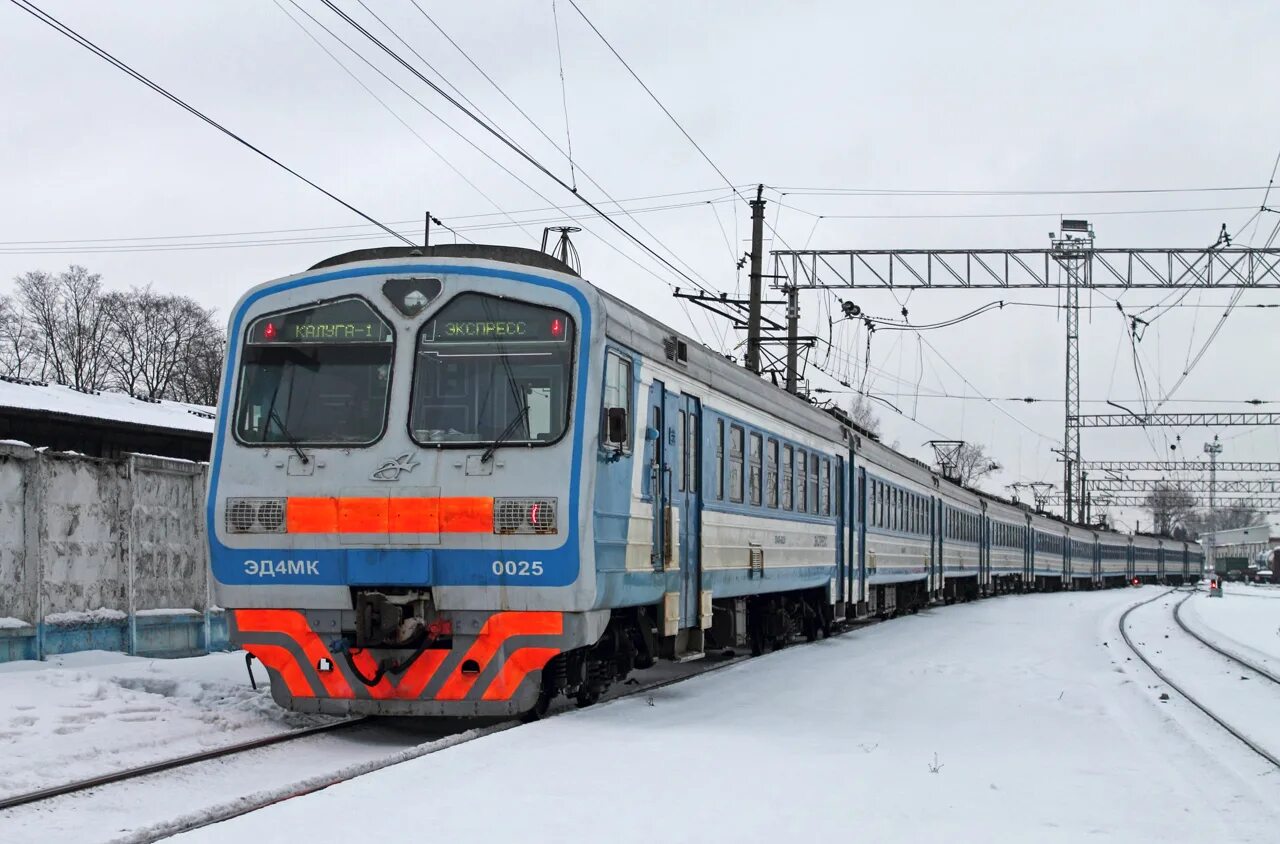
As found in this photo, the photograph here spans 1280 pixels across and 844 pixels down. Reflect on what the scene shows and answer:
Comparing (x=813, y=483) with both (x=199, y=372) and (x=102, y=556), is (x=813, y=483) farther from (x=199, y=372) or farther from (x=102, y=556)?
(x=199, y=372)

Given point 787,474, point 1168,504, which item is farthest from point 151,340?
point 1168,504

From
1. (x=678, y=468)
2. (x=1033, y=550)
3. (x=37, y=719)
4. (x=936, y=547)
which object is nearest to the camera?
(x=37, y=719)

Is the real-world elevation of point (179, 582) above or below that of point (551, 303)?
below

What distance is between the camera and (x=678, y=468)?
12523 millimetres

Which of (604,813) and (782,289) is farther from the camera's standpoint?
(782,289)

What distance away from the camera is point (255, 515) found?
10.2 m

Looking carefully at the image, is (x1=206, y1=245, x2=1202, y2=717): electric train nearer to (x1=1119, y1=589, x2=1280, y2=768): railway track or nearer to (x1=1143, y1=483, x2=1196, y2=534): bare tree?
(x1=1119, y1=589, x2=1280, y2=768): railway track

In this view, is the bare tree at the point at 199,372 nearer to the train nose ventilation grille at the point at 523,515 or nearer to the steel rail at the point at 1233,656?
the steel rail at the point at 1233,656

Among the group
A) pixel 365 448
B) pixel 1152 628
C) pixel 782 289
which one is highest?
pixel 782 289

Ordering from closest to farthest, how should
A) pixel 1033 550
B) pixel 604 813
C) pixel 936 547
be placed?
1. pixel 604 813
2. pixel 936 547
3. pixel 1033 550

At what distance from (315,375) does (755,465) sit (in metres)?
6.20

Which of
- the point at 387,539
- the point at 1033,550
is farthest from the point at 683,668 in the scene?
the point at 1033,550

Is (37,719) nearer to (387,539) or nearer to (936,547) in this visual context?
(387,539)

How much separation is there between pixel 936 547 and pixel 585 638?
23.4m
